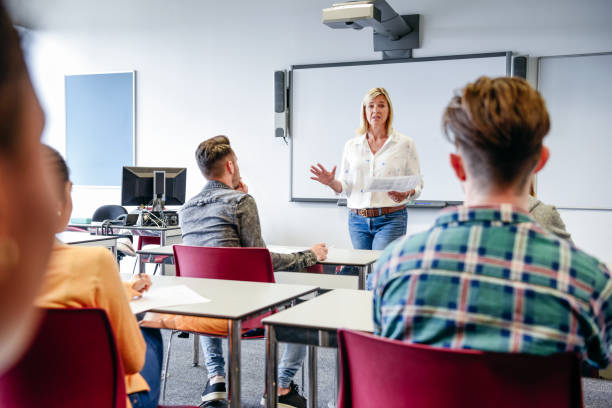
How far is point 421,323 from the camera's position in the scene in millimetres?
980

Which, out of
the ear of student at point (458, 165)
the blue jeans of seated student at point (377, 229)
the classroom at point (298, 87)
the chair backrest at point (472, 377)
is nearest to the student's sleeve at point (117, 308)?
the chair backrest at point (472, 377)

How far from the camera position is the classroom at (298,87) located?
14.8 ft

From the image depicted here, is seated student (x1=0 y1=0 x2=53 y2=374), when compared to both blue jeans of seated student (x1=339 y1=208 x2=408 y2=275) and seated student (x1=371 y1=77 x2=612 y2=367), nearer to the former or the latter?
seated student (x1=371 y1=77 x2=612 y2=367)

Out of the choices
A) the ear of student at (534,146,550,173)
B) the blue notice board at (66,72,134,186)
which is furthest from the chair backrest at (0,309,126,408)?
the blue notice board at (66,72,134,186)

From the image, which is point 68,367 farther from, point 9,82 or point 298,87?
point 298,87

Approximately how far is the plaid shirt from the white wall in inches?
158

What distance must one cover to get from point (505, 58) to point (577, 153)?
966 millimetres

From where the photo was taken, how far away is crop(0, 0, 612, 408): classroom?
4.50 m

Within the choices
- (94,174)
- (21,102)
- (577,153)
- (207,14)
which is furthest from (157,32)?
(21,102)

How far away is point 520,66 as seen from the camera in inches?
179

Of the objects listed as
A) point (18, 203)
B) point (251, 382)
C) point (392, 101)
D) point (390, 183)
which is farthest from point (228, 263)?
point (392, 101)

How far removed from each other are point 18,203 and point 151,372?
147 centimetres

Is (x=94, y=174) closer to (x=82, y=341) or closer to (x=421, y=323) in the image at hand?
(x=82, y=341)

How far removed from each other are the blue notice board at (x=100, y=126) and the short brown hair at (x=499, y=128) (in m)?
5.49
